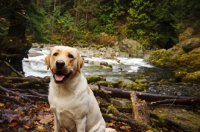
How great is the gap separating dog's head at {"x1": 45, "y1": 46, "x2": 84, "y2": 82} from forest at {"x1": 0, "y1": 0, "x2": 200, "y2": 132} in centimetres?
151

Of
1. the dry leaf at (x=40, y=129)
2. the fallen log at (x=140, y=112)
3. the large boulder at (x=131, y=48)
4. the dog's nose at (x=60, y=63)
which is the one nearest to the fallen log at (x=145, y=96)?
the fallen log at (x=140, y=112)

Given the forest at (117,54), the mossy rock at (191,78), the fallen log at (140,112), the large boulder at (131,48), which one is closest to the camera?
the forest at (117,54)

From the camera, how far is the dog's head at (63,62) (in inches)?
102

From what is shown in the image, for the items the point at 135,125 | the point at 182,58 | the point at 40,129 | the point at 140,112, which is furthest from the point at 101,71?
the point at 40,129

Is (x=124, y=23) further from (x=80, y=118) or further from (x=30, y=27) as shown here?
(x=80, y=118)

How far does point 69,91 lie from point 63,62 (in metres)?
0.40

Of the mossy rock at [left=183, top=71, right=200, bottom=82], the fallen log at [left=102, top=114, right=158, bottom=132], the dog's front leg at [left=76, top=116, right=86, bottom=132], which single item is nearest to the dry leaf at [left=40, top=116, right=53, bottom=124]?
the fallen log at [left=102, top=114, right=158, bottom=132]

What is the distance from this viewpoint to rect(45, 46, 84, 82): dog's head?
2589 millimetres

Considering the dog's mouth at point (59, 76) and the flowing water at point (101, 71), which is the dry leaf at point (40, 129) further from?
the flowing water at point (101, 71)

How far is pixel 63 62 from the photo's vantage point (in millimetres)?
2564

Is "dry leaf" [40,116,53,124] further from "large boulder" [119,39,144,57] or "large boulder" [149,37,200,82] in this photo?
"large boulder" [119,39,144,57]

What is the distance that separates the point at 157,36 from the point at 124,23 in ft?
19.9

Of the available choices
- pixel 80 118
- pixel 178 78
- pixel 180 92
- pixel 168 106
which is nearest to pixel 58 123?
pixel 80 118

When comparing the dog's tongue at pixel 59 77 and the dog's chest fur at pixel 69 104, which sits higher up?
the dog's tongue at pixel 59 77
